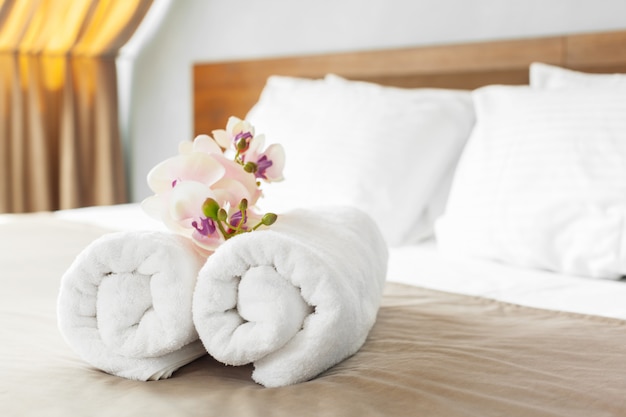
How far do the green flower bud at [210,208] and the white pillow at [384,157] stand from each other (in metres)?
0.99

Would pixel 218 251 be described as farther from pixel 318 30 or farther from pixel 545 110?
pixel 318 30

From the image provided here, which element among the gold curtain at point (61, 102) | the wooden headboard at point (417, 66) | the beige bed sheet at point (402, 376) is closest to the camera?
the beige bed sheet at point (402, 376)

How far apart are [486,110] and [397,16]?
0.77m

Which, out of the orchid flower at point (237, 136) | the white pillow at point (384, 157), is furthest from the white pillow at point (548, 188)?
the orchid flower at point (237, 136)

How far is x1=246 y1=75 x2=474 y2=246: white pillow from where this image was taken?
189 cm

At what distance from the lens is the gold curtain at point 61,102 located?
10.1 ft

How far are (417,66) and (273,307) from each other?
5.45 feet

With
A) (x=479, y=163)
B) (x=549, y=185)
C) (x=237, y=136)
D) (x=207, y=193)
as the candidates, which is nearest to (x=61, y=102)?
(x=479, y=163)

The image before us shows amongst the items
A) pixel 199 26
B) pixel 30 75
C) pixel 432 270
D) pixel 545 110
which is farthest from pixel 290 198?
pixel 30 75

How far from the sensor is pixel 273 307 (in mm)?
822

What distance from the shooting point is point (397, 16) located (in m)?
2.49

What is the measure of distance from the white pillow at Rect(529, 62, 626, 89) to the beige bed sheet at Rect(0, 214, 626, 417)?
27.5 inches

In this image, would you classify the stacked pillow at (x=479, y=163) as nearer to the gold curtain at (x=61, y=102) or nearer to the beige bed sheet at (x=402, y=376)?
the beige bed sheet at (x=402, y=376)

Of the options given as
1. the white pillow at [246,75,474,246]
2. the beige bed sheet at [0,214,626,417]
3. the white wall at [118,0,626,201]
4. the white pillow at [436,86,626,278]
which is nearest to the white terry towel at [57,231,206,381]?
the beige bed sheet at [0,214,626,417]
